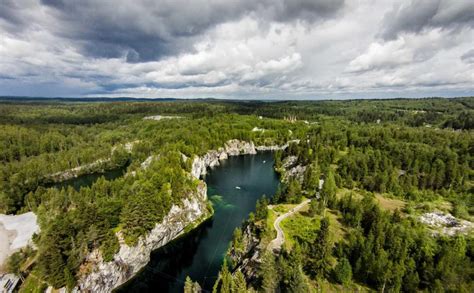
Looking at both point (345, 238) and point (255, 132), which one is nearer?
point (345, 238)

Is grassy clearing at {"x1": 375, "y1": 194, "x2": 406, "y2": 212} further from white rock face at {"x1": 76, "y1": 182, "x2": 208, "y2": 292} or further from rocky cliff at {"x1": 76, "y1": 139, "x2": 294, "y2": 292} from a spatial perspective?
white rock face at {"x1": 76, "y1": 182, "x2": 208, "y2": 292}

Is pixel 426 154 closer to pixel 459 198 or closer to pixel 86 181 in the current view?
pixel 459 198

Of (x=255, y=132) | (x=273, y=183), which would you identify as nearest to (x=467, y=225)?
(x=273, y=183)

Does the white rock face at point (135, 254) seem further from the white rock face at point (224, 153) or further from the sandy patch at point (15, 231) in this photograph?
the white rock face at point (224, 153)

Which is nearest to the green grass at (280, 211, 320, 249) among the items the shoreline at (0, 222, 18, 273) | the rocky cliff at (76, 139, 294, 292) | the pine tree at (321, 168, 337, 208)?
the pine tree at (321, 168, 337, 208)

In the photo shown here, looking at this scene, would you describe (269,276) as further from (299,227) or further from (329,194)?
(329,194)

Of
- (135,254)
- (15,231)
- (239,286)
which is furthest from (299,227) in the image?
(15,231)

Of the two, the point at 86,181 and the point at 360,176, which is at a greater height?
the point at 360,176
